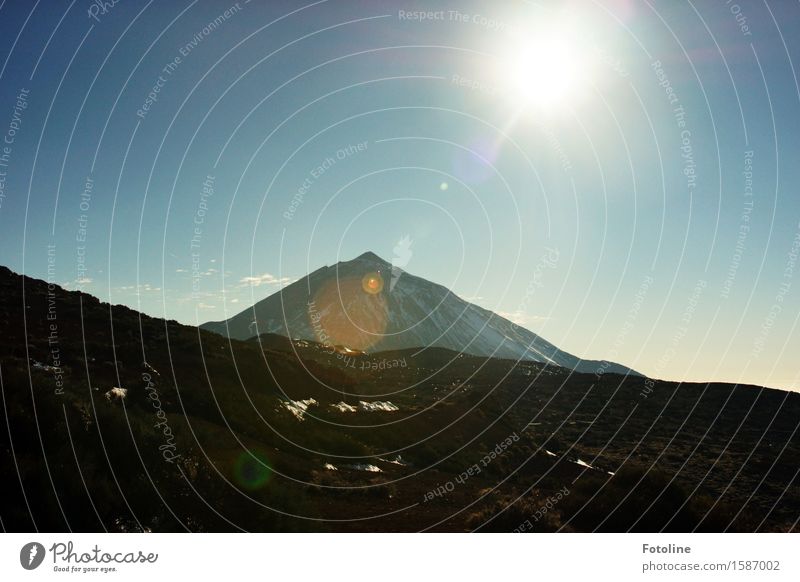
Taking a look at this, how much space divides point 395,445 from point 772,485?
28.5 meters

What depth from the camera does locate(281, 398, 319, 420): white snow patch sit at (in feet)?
115

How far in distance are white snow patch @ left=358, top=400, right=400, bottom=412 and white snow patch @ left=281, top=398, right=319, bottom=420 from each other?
6723 millimetres

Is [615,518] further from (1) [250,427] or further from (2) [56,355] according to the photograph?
(2) [56,355]

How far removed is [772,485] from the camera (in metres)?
41.5

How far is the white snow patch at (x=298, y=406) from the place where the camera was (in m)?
35.1

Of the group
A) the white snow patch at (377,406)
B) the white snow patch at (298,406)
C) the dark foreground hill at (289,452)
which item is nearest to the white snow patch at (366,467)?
the dark foreground hill at (289,452)
